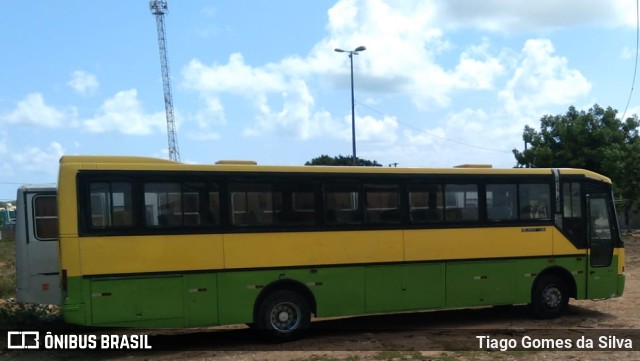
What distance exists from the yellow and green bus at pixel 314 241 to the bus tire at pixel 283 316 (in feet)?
0.08

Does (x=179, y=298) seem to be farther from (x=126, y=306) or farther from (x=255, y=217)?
(x=255, y=217)

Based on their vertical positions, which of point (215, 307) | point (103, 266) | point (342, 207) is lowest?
point (215, 307)

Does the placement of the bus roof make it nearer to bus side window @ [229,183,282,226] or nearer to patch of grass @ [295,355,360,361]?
bus side window @ [229,183,282,226]

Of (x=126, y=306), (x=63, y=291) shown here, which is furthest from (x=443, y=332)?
(x=63, y=291)

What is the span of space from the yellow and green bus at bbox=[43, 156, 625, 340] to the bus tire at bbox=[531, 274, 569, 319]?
0.08ft

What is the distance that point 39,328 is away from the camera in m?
11.3

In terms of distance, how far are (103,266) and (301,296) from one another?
3334mm

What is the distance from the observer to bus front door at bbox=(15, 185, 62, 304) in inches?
424

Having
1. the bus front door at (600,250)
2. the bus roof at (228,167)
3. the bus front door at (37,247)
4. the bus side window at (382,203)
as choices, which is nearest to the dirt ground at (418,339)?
the bus front door at (600,250)

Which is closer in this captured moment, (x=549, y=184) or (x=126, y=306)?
(x=126, y=306)

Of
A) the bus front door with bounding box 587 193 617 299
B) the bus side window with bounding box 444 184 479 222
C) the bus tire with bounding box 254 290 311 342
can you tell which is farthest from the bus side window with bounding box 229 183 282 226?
the bus front door with bounding box 587 193 617 299

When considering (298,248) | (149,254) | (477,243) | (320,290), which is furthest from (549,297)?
(149,254)

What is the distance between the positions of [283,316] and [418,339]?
241 centimetres

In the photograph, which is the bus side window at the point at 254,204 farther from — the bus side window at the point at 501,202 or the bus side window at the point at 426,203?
the bus side window at the point at 501,202
